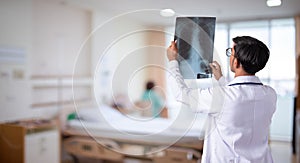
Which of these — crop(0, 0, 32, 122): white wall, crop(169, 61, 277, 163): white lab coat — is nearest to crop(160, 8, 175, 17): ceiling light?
crop(169, 61, 277, 163): white lab coat

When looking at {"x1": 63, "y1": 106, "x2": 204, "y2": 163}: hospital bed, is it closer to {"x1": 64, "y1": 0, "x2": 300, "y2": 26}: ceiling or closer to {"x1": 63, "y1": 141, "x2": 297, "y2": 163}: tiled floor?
{"x1": 63, "y1": 141, "x2": 297, "y2": 163}: tiled floor

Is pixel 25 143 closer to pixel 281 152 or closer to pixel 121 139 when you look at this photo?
pixel 121 139

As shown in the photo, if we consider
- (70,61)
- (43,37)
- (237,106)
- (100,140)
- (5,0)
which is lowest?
(100,140)

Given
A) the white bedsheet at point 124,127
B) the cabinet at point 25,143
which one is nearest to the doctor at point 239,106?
the white bedsheet at point 124,127

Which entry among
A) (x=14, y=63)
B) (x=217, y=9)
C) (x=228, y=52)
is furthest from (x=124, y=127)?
(x=228, y=52)

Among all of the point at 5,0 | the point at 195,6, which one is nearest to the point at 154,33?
the point at 195,6

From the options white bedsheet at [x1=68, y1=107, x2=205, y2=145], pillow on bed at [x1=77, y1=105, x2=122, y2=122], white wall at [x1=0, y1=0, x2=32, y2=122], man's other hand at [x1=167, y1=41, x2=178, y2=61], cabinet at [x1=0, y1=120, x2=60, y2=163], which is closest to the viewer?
man's other hand at [x1=167, y1=41, x2=178, y2=61]

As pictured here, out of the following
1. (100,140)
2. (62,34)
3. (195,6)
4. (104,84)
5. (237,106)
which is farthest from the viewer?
(104,84)

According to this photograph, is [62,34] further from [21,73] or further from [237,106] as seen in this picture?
[237,106]

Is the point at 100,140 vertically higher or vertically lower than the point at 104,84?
lower

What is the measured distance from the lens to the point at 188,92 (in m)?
1.00

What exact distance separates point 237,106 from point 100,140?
1.92 m

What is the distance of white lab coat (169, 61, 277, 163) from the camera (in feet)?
3.22

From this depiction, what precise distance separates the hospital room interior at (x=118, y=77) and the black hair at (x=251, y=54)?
2.6 inches
